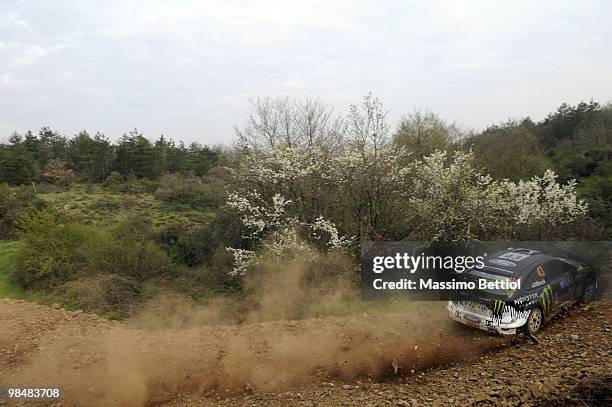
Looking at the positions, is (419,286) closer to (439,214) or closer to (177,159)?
(439,214)

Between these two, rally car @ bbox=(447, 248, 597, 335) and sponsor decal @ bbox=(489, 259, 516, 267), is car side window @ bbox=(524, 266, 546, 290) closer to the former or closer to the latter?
rally car @ bbox=(447, 248, 597, 335)

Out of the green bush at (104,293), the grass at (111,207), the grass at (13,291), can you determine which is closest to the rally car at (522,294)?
the green bush at (104,293)

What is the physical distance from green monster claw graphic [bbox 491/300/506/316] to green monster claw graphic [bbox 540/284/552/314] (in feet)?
3.36

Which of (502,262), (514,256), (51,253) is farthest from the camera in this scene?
(51,253)

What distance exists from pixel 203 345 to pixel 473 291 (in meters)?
5.89

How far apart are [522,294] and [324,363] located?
4137mm

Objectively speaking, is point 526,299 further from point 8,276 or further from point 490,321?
point 8,276

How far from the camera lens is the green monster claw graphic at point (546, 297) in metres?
8.02

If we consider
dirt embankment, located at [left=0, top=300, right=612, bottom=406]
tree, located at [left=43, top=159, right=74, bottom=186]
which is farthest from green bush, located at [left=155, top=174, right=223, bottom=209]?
dirt embankment, located at [left=0, top=300, right=612, bottom=406]

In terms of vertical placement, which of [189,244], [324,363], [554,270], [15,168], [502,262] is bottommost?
[324,363]

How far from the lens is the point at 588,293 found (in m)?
8.98

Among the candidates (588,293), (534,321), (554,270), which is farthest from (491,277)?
(588,293)

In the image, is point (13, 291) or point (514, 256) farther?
point (13, 291)

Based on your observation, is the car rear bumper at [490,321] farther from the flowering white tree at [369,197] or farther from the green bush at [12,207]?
the green bush at [12,207]
